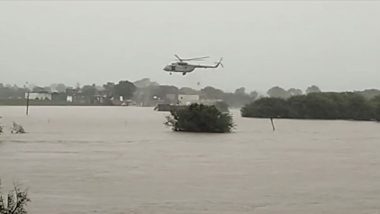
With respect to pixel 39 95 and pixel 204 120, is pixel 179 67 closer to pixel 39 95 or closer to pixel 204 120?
pixel 204 120

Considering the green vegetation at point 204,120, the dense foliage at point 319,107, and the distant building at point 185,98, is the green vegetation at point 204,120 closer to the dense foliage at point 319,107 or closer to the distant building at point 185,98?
the dense foliage at point 319,107

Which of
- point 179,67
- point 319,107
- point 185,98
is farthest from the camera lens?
point 185,98

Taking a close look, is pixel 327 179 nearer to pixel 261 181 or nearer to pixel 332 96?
pixel 261 181

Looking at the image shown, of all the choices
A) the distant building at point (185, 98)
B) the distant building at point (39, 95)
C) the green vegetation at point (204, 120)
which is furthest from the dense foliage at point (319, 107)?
the distant building at point (39, 95)

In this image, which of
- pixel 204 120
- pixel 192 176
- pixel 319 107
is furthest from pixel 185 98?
pixel 192 176

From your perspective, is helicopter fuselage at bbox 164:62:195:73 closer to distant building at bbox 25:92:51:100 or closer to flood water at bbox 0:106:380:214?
flood water at bbox 0:106:380:214

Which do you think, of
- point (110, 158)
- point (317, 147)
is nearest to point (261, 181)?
point (110, 158)

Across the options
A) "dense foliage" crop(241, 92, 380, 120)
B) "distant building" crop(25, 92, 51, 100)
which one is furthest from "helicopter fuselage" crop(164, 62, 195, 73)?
"distant building" crop(25, 92, 51, 100)

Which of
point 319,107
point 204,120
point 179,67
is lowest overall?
point 204,120
